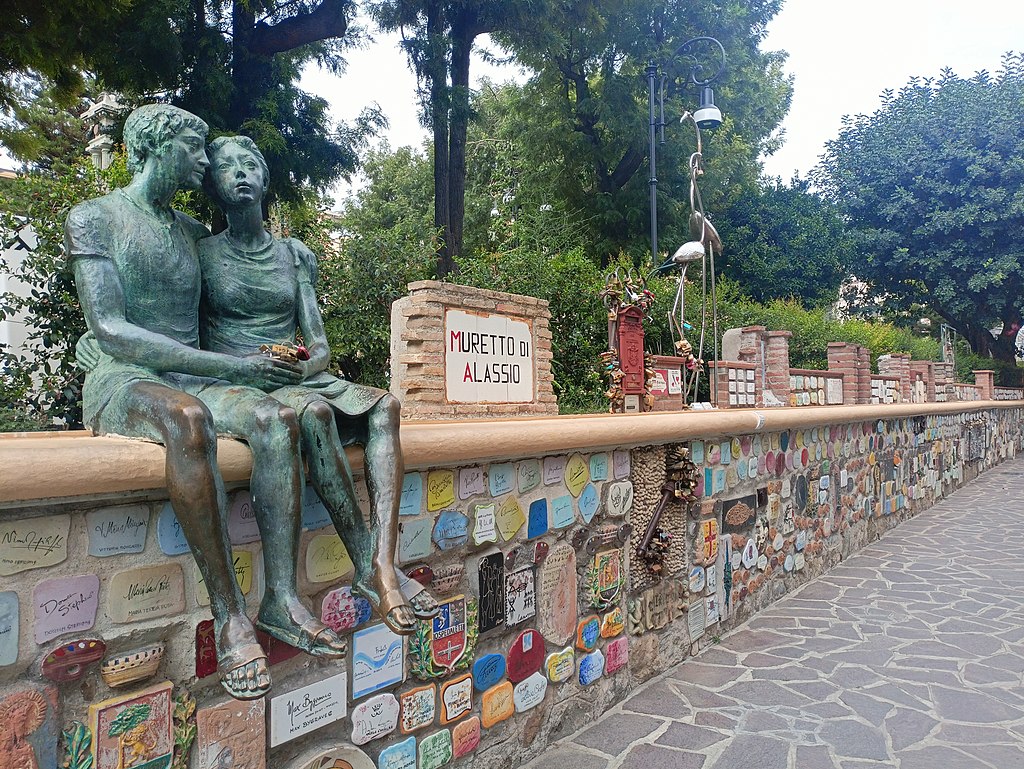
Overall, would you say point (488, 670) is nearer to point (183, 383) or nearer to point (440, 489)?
point (440, 489)

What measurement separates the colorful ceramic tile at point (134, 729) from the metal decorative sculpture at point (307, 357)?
0.49 meters

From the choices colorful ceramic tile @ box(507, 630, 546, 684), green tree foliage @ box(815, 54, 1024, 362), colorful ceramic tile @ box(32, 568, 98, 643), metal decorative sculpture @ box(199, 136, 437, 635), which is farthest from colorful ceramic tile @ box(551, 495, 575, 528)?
green tree foliage @ box(815, 54, 1024, 362)

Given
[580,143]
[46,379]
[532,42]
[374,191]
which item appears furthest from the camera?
[374,191]

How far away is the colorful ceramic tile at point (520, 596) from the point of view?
2.75 m

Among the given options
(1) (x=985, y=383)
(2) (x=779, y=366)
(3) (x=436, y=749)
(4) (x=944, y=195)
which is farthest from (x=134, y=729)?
(4) (x=944, y=195)

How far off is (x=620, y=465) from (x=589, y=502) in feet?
1.03

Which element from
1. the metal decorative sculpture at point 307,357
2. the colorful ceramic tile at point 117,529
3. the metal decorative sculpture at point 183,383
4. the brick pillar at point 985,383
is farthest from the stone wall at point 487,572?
the brick pillar at point 985,383

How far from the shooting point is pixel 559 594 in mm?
3020

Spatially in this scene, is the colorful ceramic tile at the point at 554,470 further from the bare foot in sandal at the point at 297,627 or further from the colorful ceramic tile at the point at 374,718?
the bare foot in sandal at the point at 297,627

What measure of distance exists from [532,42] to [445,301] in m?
8.53

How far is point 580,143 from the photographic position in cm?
1664

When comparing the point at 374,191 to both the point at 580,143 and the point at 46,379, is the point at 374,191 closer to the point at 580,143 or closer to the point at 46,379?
the point at 580,143

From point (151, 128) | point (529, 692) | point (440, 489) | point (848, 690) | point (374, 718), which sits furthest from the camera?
point (848, 690)

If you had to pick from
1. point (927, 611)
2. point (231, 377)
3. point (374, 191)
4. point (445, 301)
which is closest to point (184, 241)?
point (231, 377)
